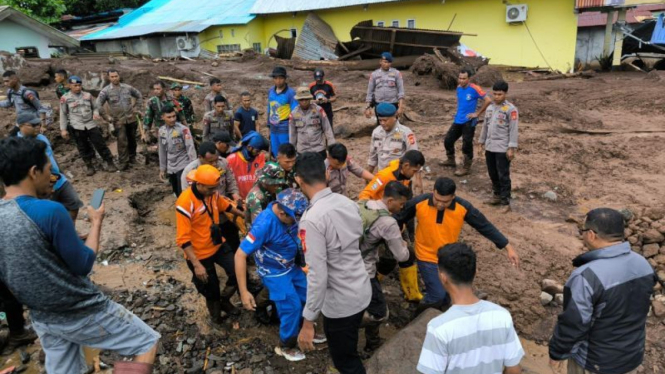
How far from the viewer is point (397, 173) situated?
453 cm

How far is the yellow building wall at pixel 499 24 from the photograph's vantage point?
52.4ft

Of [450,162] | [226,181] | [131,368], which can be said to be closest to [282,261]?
[131,368]

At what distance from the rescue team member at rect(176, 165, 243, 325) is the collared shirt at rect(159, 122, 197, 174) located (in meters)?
2.14

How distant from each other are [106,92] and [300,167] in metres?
6.78

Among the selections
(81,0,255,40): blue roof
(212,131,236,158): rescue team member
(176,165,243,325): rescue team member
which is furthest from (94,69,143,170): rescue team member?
(81,0,255,40): blue roof

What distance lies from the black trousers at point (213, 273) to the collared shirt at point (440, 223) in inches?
68.4

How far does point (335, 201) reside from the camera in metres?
2.77

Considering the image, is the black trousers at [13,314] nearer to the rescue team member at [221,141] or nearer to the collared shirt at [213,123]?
the rescue team member at [221,141]

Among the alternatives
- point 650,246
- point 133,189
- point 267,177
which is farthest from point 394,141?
point 133,189

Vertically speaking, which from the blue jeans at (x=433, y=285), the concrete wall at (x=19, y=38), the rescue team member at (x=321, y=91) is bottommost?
the blue jeans at (x=433, y=285)

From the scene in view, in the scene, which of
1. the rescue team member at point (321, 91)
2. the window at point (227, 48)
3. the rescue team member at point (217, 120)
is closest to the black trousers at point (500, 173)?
the rescue team member at point (321, 91)

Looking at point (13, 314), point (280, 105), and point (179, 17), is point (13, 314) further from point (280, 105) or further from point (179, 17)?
point (179, 17)

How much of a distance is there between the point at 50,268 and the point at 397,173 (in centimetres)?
318

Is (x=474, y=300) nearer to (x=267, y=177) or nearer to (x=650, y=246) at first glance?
(x=267, y=177)
